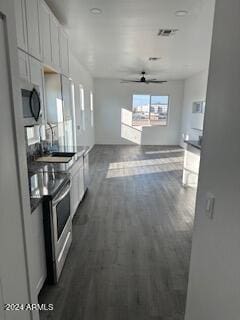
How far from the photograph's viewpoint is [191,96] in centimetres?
902

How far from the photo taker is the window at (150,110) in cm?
1019

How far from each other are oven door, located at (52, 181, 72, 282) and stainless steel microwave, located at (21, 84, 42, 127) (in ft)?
2.52

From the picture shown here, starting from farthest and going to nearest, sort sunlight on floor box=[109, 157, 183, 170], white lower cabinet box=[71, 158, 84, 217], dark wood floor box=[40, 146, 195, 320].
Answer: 1. sunlight on floor box=[109, 157, 183, 170]
2. white lower cabinet box=[71, 158, 84, 217]
3. dark wood floor box=[40, 146, 195, 320]

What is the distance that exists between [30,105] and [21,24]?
2.61 ft

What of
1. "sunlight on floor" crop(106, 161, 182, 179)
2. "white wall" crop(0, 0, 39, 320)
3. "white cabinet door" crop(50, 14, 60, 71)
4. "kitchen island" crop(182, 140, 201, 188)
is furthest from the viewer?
"sunlight on floor" crop(106, 161, 182, 179)

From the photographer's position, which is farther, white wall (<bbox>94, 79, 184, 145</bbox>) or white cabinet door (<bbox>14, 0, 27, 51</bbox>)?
white wall (<bbox>94, 79, 184, 145</bbox>)

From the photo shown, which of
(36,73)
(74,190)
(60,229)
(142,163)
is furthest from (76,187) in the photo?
(142,163)

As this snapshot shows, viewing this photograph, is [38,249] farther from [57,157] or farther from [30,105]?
[57,157]

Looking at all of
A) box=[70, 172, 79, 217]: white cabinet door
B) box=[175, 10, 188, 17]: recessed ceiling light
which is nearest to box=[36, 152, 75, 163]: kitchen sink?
box=[70, 172, 79, 217]: white cabinet door

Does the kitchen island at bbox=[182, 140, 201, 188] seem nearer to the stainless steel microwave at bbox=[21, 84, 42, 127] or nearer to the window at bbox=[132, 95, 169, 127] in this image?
the stainless steel microwave at bbox=[21, 84, 42, 127]

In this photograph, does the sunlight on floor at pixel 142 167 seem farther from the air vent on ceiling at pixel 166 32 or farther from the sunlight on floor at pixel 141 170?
the air vent on ceiling at pixel 166 32

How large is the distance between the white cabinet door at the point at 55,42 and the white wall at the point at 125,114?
21.9ft

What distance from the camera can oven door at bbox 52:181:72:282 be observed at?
2.12 m

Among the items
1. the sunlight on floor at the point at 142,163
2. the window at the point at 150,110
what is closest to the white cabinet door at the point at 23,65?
the sunlight on floor at the point at 142,163
